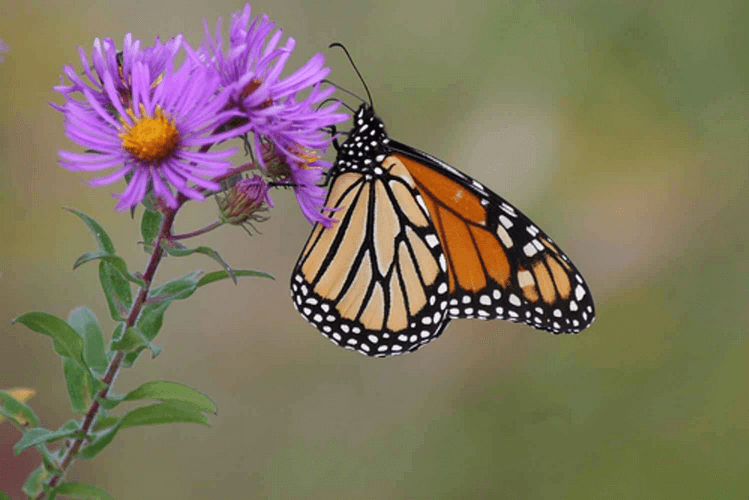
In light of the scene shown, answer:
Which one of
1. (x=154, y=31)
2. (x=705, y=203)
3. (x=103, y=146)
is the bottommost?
(x=103, y=146)

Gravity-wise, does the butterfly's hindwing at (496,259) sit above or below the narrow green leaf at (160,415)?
above

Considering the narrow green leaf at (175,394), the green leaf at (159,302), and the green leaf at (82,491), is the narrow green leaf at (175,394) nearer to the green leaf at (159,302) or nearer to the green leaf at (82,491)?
the green leaf at (159,302)

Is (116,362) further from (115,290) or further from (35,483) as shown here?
(35,483)

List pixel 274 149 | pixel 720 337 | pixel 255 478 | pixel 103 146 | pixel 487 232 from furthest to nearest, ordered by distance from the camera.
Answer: pixel 720 337, pixel 255 478, pixel 487 232, pixel 274 149, pixel 103 146

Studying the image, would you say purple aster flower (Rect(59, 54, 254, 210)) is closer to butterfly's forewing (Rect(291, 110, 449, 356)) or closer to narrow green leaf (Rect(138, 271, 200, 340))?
narrow green leaf (Rect(138, 271, 200, 340))

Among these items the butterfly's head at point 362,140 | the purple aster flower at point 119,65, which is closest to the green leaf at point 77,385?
the purple aster flower at point 119,65

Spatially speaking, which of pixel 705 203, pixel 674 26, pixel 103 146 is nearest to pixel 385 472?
pixel 705 203

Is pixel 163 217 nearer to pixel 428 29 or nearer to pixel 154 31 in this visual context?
pixel 154 31
